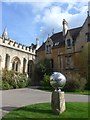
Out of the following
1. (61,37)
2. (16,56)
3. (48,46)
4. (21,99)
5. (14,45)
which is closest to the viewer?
(21,99)

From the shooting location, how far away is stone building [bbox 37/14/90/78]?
109 ft

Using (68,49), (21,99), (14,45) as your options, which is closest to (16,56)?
(14,45)

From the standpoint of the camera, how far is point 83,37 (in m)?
33.6

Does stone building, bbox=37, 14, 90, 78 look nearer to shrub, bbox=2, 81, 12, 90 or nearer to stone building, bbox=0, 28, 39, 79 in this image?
stone building, bbox=0, 28, 39, 79

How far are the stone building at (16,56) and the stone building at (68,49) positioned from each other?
2567 millimetres

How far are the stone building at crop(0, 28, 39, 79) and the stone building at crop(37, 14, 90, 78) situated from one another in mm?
2567

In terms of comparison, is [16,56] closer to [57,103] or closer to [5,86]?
[5,86]

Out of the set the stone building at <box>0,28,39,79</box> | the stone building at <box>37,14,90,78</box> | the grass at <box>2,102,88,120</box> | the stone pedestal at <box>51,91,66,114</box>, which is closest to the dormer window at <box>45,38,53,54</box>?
the stone building at <box>37,14,90,78</box>

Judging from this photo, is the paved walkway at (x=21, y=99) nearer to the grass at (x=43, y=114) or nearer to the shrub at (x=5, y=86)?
the grass at (x=43, y=114)

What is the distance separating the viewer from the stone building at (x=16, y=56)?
31094 mm

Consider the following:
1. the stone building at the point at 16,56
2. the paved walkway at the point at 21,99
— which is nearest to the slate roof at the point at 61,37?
the stone building at the point at 16,56

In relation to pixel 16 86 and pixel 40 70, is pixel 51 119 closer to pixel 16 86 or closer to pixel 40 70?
pixel 16 86

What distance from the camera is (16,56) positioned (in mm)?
33875

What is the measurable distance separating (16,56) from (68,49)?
31.4 feet
